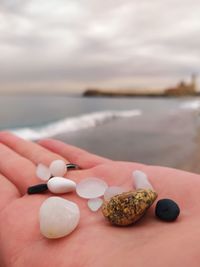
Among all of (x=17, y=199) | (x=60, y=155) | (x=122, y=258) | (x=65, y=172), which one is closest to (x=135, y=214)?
(x=122, y=258)

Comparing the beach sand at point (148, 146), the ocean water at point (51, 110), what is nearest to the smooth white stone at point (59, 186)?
the beach sand at point (148, 146)

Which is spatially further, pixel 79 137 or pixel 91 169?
pixel 79 137

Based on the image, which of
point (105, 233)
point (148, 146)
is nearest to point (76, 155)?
point (105, 233)


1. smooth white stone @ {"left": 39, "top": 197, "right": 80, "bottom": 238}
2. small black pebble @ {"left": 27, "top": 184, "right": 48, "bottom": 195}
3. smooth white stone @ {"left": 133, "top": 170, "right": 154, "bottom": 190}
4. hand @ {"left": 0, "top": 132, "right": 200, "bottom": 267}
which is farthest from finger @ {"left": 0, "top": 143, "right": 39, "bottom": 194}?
smooth white stone @ {"left": 133, "top": 170, "right": 154, "bottom": 190}

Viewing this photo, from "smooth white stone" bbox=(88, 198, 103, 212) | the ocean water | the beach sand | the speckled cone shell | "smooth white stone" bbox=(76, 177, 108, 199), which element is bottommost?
the ocean water

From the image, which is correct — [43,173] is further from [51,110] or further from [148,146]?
[51,110]

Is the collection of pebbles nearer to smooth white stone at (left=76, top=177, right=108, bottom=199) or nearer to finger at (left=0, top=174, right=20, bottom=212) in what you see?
smooth white stone at (left=76, top=177, right=108, bottom=199)

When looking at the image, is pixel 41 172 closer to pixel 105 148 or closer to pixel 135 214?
pixel 135 214
